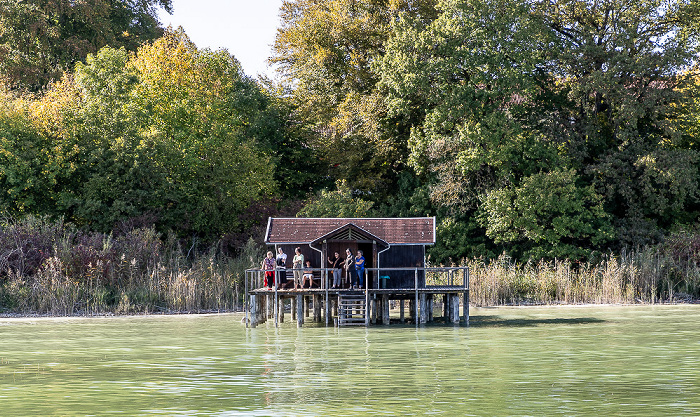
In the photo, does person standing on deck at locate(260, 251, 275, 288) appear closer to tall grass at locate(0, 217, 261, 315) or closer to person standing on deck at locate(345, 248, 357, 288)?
person standing on deck at locate(345, 248, 357, 288)

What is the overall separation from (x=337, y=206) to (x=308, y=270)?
1487 centimetres

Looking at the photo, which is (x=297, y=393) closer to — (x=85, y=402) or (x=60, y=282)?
(x=85, y=402)

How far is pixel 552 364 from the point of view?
20906 mm

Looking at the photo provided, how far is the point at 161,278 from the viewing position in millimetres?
38000

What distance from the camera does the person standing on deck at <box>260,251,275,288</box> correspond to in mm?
32469

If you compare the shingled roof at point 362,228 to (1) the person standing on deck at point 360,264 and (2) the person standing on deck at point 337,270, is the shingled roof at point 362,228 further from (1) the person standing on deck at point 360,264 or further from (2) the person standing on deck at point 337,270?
(1) the person standing on deck at point 360,264

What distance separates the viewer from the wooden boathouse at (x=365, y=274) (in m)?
32.5

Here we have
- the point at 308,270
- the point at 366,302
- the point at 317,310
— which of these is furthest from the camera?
the point at 317,310

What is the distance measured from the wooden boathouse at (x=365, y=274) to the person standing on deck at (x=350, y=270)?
A: 0.53 feet

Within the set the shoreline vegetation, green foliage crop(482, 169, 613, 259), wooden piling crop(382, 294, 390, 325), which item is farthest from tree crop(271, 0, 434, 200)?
wooden piling crop(382, 294, 390, 325)

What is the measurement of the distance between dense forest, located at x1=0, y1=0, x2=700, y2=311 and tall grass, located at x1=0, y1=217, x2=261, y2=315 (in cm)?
50

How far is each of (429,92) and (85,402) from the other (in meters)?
32.9

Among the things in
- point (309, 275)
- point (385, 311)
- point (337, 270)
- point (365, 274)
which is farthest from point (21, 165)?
point (385, 311)

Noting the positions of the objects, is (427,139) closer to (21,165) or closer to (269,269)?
(269,269)
